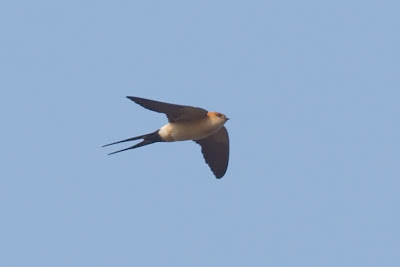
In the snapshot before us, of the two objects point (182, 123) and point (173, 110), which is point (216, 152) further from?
point (173, 110)

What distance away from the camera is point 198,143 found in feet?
45.2

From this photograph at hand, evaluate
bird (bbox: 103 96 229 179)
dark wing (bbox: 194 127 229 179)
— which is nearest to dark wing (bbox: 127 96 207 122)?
bird (bbox: 103 96 229 179)

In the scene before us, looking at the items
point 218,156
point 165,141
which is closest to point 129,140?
point 165,141

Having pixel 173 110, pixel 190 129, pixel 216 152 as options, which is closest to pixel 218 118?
pixel 190 129

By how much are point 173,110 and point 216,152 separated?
1.27m

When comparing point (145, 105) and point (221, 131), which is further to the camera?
point (221, 131)

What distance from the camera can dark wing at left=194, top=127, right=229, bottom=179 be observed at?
1373 centimetres

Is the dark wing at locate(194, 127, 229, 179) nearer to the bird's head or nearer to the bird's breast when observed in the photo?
the bird's breast

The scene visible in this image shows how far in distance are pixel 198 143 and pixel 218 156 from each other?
0.88 feet

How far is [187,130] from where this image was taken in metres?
12.9

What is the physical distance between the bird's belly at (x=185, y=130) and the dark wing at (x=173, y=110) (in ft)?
0.24

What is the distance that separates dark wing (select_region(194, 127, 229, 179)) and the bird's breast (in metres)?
0.70

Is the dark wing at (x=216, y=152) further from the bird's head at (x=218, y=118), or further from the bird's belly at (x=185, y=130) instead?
the bird's head at (x=218, y=118)

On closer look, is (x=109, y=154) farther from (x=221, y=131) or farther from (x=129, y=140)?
(x=221, y=131)
